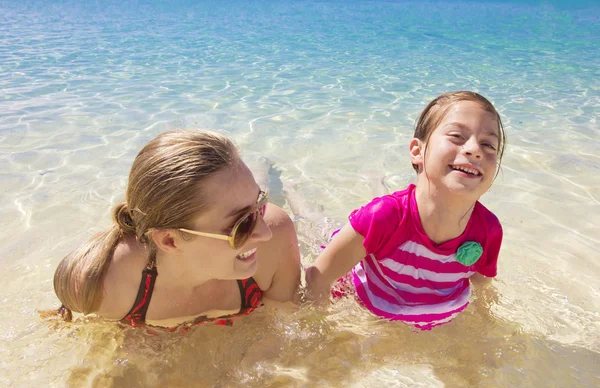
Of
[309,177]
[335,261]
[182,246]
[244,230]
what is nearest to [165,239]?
[182,246]

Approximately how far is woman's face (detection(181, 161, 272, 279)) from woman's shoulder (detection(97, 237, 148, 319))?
0.23 meters

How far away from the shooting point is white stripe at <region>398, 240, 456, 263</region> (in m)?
2.43

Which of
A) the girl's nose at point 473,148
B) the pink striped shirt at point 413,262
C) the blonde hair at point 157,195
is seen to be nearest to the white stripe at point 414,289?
the pink striped shirt at point 413,262

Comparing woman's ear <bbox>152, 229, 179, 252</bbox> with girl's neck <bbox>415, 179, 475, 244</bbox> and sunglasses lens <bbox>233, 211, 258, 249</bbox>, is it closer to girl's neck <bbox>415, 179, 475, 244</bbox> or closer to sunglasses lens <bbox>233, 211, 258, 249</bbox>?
sunglasses lens <bbox>233, 211, 258, 249</bbox>

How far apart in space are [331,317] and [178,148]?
136 centimetres

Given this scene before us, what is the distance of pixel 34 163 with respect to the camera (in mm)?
4707

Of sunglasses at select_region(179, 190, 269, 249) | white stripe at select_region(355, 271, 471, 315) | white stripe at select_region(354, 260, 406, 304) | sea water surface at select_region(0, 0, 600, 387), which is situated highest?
sunglasses at select_region(179, 190, 269, 249)

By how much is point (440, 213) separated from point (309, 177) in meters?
2.36

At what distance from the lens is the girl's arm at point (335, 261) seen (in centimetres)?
245

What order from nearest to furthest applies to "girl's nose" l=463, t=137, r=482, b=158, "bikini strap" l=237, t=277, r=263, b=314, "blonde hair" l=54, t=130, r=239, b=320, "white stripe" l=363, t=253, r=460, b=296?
"blonde hair" l=54, t=130, r=239, b=320, "girl's nose" l=463, t=137, r=482, b=158, "bikini strap" l=237, t=277, r=263, b=314, "white stripe" l=363, t=253, r=460, b=296

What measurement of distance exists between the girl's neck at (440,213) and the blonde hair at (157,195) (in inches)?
38.3

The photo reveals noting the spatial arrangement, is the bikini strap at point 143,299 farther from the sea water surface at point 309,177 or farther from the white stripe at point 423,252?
the white stripe at point 423,252

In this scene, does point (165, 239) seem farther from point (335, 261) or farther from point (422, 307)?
point (422, 307)

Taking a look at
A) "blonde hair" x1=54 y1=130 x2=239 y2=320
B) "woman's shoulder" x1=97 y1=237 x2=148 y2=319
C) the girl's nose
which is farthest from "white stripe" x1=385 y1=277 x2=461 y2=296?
"woman's shoulder" x1=97 y1=237 x2=148 y2=319
